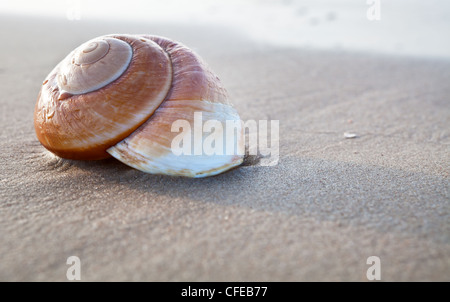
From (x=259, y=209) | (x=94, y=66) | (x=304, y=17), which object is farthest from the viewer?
(x=304, y=17)

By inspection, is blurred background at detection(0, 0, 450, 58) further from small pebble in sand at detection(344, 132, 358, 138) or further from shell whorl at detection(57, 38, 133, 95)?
shell whorl at detection(57, 38, 133, 95)

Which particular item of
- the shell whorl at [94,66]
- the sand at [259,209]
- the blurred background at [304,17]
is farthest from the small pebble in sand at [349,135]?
the blurred background at [304,17]

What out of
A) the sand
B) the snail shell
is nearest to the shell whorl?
the snail shell

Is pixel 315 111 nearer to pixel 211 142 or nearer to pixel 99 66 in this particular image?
pixel 211 142

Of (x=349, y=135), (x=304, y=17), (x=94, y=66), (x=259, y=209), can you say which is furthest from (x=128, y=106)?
(x=304, y=17)

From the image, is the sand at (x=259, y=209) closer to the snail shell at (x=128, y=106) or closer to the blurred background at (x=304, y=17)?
the snail shell at (x=128, y=106)

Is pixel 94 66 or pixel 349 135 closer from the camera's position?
pixel 94 66

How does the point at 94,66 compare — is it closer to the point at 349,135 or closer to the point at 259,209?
the point at 259,209
